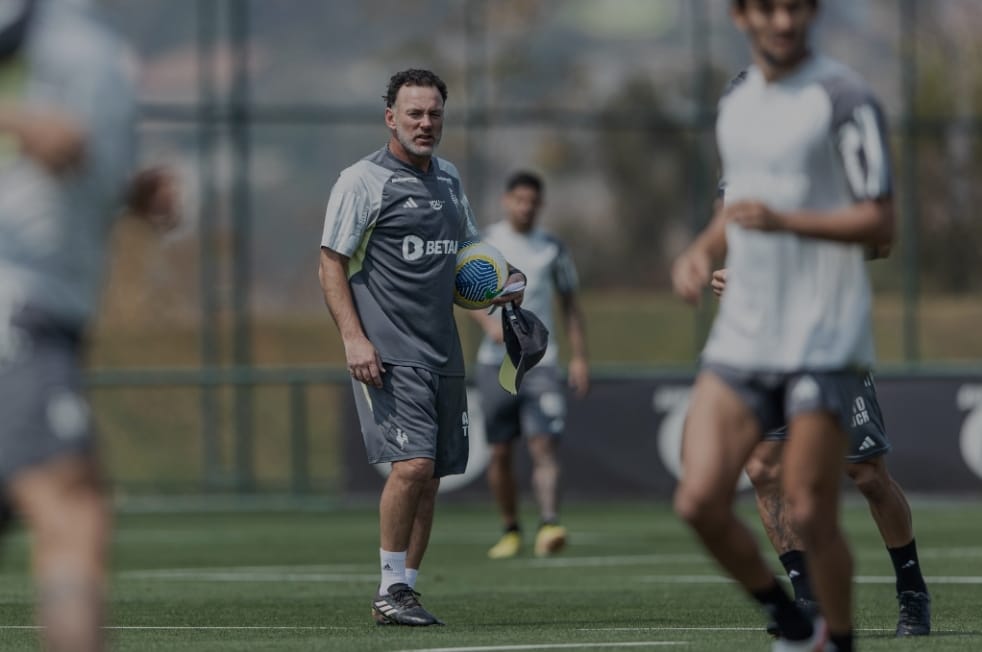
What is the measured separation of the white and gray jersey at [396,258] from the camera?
30.8 ft

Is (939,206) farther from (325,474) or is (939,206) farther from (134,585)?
(134,585)

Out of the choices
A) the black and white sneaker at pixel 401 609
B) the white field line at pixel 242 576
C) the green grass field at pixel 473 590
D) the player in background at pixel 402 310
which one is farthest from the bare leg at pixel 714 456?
the white field line at pixel 242 576

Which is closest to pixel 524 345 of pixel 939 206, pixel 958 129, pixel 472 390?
pixel 472 390

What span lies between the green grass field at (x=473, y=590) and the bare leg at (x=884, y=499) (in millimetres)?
414

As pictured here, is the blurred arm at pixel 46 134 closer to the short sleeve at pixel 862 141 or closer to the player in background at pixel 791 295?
the player in background at pixel 791 295

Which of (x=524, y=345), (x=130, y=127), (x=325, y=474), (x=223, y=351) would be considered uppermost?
(x=130, y=127)

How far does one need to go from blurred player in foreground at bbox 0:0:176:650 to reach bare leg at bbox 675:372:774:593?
78.5 inches

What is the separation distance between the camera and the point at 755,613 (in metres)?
9.66

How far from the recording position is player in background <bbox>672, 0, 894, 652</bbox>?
631 centimetres

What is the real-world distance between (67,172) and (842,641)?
2913mm

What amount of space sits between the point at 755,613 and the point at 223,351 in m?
18.8

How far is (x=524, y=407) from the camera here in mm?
15117

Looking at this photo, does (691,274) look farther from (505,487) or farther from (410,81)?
(505,487)

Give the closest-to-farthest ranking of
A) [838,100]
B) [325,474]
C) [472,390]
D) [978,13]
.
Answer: [838,100] → [472,390] → [325,474] → [978,13]
